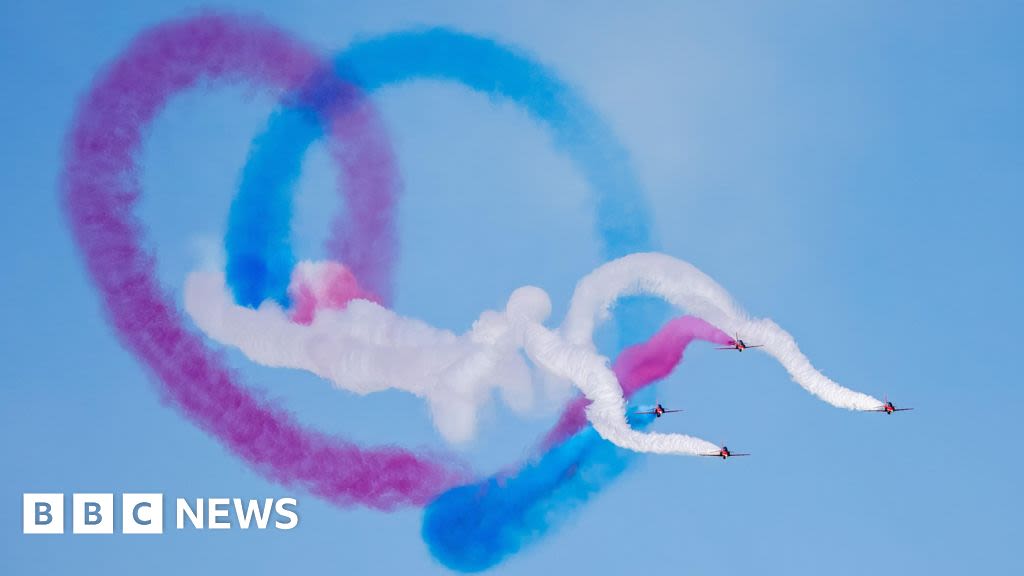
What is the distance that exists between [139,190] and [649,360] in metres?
12.3

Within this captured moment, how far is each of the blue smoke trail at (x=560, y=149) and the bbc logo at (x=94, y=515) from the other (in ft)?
17.1

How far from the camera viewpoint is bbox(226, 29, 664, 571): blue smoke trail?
21.6m

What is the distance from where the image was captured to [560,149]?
2236cm

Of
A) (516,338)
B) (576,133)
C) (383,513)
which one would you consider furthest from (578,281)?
(383,513)

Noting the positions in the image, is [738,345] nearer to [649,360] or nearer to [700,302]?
[700,302]

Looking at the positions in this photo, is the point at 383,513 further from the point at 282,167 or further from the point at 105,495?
the point at 282,167

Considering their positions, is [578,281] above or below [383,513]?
above

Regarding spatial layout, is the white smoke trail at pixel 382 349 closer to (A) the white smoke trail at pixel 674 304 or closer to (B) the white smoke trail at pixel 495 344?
(B) the white smoke trail at pixel 495 344

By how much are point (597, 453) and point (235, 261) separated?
9199 millimetres

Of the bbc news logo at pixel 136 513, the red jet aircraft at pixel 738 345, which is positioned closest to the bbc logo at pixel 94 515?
the bbc news logo at pixel 136 513

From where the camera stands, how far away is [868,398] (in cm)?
2138

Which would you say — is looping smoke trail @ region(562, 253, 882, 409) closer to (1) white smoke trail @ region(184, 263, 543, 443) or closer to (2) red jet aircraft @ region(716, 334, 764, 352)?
(2) red jet aircraft @ region(716, 334, 764, 352)

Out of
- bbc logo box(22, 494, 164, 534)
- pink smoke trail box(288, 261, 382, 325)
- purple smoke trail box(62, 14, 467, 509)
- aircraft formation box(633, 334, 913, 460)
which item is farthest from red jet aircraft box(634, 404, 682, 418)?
bbc logo box(22, 494, 164, 534)

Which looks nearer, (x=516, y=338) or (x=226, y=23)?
(x=516, y=338)
